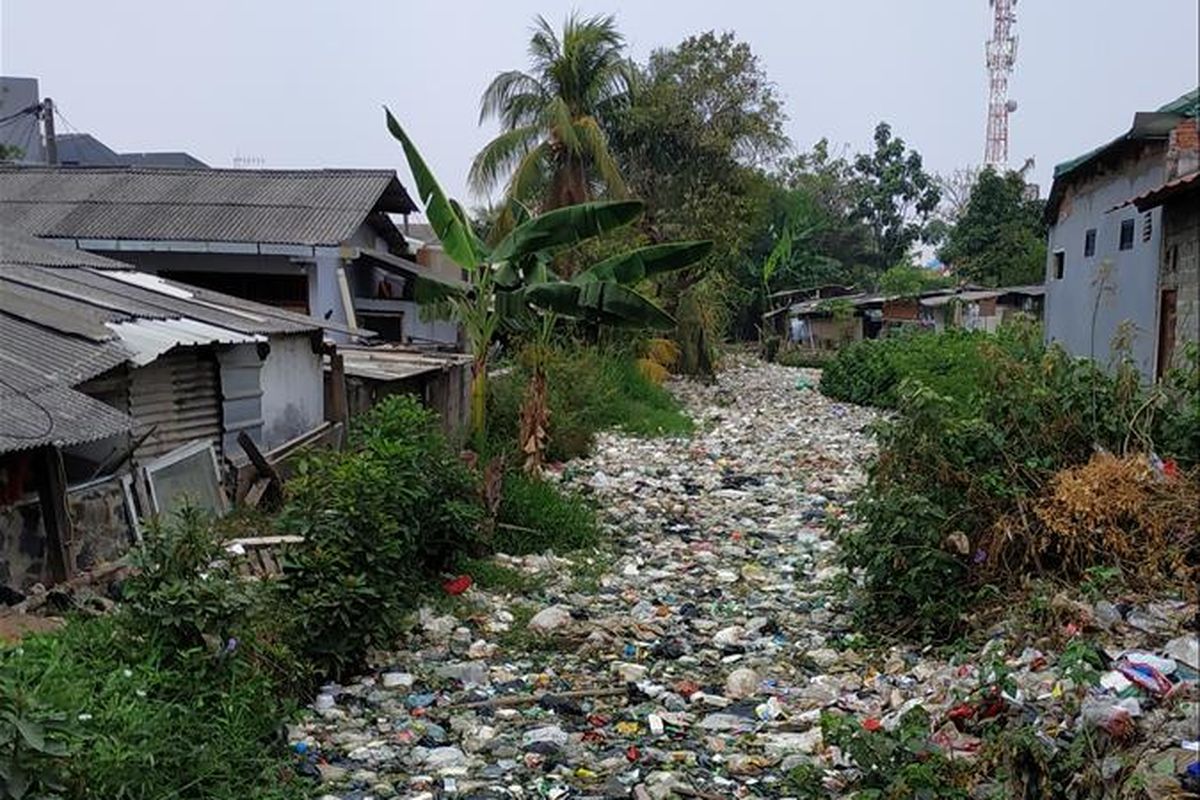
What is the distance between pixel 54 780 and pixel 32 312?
383cm

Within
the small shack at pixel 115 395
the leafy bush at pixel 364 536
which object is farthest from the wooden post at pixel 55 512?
the leafy bush at pixel 364 536

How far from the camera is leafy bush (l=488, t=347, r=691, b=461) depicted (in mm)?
10102

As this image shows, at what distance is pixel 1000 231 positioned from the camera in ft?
92.5

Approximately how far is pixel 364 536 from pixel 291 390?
356 cm

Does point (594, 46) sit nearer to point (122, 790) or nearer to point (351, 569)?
point (351, 569)

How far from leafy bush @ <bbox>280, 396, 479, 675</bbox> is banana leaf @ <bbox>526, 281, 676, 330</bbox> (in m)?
1.91

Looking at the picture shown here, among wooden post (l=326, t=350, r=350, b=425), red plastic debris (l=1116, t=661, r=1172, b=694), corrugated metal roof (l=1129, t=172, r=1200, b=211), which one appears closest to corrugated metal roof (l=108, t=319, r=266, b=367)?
wooden post (l=326, t=350, r=350, b=425)

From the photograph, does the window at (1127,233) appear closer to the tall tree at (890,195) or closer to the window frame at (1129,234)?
the window frame at (1129,234)

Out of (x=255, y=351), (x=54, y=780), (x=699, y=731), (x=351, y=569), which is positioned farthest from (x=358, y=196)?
(x=54, y=780)

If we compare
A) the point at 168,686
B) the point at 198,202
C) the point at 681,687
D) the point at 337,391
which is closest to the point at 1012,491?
the point at 681,687

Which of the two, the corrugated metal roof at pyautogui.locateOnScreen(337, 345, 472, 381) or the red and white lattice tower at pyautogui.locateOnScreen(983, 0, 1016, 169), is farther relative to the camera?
the red and white lattice tower at pyautogui.locateOnScreen(983, 0, 1016, 169)

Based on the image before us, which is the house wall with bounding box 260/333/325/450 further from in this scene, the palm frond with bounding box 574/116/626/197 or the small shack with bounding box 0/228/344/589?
the palm frond with bounding box 574/116/626/197

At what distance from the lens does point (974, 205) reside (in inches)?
1138

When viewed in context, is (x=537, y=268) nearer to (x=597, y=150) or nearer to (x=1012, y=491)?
(x=1012, y=491)
